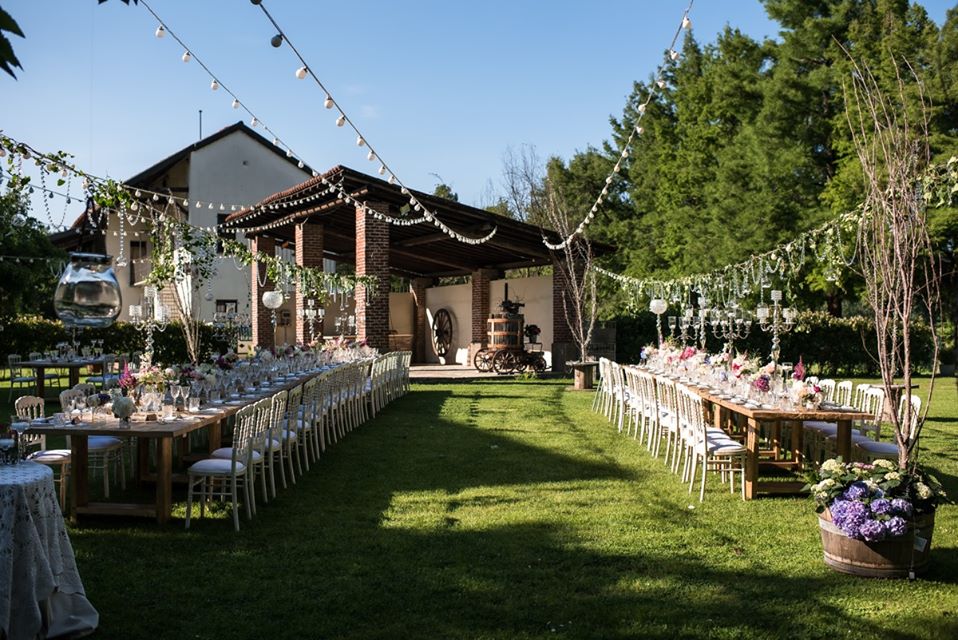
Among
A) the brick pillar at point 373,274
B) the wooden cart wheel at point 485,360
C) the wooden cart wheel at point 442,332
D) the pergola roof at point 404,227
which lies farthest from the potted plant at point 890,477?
the wooden cart wheel at point 442,332

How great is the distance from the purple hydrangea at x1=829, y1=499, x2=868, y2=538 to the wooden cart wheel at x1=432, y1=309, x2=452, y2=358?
19974 millimetres

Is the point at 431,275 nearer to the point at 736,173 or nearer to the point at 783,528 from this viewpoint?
the point at 736,173

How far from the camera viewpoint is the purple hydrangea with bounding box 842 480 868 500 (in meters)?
4.83

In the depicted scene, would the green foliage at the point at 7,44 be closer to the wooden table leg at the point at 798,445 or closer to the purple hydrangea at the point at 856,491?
the purple hydrangea at the point at 856,491

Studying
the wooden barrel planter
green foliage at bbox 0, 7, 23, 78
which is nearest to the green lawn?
the wooden barrel planter

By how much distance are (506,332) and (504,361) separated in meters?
0.69

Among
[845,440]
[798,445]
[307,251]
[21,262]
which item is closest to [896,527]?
[845,440]

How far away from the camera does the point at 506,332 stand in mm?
18891

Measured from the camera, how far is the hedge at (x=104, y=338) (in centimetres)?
1881

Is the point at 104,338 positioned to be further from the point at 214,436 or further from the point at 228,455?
the point at 228,455

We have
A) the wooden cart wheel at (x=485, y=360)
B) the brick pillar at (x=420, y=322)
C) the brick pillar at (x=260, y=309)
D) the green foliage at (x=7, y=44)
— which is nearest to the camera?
the green foliage at (x=7, y=44)

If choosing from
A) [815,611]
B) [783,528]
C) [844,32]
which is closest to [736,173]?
[844,32]

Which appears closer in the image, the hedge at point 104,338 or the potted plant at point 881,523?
the potted plant at point 881,523

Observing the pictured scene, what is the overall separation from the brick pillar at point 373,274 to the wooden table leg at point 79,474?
32.1 feet
